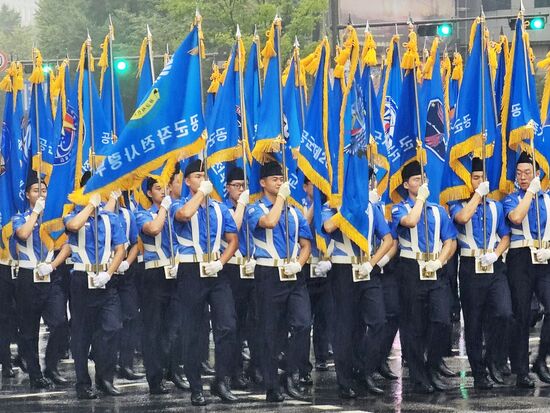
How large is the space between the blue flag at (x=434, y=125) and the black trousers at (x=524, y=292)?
60.4 inches

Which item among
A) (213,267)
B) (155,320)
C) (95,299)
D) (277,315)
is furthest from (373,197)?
(95,299)

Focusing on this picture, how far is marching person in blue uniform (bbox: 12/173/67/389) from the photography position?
14.7 meters

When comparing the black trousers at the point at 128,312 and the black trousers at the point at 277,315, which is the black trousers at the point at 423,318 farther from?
the black trousers at the point at 128,312

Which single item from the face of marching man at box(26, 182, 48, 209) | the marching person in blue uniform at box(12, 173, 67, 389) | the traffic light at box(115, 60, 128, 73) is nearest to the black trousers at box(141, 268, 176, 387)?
the marching person in blue uniform at box(12, 173, 67, 389)

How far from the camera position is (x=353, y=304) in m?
13.2

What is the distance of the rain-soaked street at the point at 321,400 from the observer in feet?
40.4

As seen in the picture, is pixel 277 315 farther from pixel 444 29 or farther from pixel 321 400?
pixel 444 29

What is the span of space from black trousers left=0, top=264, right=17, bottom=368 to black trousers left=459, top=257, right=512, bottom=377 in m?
4.99

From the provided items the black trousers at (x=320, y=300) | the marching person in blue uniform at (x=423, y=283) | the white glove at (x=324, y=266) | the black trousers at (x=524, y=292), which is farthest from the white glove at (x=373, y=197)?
the black trousers at (x=524, y=292)

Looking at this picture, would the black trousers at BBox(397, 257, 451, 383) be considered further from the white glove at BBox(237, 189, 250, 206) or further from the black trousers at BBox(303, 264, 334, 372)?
the white glove at BBox(237, 189, 250, 206)

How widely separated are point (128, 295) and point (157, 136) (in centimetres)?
240

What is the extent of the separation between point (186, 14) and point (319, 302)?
1404 inches

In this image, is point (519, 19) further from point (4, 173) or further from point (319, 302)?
point (4, 173)

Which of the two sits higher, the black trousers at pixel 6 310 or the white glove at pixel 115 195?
the white glove at pixel 115 195
